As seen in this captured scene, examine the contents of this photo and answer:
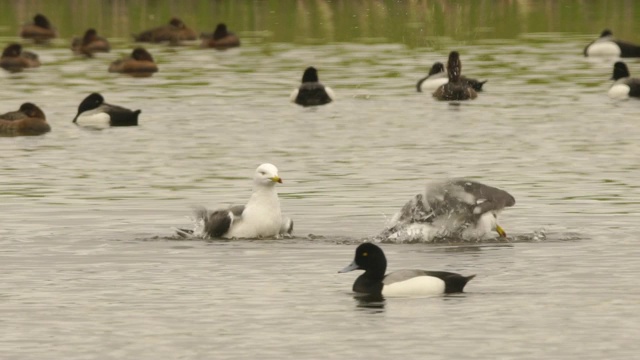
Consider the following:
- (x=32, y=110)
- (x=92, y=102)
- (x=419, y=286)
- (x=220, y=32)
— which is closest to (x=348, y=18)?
(x=220, y=32)

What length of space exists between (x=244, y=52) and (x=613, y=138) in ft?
80.5

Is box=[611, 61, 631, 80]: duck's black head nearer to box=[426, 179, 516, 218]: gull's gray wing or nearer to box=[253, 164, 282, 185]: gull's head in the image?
box=[426, 179, 516, 218]: gull's gray wing

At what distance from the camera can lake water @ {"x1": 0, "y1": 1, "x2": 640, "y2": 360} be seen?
1541cm

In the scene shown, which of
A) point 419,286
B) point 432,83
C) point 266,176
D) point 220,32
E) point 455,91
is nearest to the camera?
point 419,286

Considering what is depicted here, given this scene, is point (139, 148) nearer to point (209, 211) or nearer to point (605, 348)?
point (209, 211)

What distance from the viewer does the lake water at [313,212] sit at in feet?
50.6

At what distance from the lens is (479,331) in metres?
15.3

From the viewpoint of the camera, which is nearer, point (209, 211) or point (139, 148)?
point (209, 211)

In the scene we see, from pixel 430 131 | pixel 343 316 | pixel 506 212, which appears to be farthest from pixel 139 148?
pixel 343 316

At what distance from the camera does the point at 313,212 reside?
23141 mm

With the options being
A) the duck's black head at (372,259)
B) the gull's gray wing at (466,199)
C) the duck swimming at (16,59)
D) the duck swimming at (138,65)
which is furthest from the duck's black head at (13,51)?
the duck's black head at (372,259)

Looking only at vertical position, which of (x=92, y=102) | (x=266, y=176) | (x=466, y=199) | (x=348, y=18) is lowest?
(x=348, y=18)

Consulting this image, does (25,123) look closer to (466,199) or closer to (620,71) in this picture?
(620,71)

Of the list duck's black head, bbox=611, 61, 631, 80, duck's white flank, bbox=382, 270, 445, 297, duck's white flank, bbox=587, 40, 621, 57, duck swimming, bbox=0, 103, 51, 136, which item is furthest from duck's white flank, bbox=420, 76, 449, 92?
duck's white flank, bbox=382, 270, 445, 297
